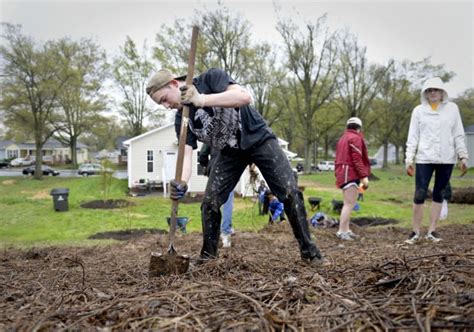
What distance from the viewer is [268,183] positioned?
3.57 m

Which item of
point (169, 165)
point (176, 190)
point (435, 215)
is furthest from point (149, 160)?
point (176, 190)

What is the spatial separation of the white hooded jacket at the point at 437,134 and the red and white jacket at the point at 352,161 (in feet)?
2.78

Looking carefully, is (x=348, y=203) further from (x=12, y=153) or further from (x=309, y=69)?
(x=12, y=153)

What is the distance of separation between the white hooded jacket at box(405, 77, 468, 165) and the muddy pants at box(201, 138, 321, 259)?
8.40 ft

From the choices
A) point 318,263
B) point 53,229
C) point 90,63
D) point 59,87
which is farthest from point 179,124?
point 90,63

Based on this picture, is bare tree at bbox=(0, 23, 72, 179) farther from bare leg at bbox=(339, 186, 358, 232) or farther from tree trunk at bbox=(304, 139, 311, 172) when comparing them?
bare leg at bbox=(339, 186, 358, 232)

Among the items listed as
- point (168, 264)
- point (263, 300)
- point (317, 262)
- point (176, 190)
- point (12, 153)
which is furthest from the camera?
point (12, 153)

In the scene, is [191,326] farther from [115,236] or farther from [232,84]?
[115,236]

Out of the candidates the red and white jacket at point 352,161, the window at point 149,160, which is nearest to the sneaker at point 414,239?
the red and white jacket at point 352,161

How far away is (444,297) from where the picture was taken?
1.85 m

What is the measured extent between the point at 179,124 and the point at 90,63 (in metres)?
34.6

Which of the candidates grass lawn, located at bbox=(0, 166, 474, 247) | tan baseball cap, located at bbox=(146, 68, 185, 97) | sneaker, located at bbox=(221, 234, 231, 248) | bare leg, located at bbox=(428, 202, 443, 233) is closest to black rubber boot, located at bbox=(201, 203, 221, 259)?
tan baseball cap, located at bbox=(146, 68, 185, 97)

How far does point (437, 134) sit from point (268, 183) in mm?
2903

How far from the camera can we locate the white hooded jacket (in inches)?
201
